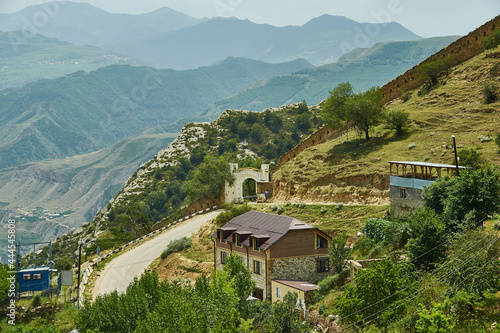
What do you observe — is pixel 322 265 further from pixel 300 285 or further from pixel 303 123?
pixel 303 123

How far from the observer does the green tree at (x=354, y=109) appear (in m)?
66.8

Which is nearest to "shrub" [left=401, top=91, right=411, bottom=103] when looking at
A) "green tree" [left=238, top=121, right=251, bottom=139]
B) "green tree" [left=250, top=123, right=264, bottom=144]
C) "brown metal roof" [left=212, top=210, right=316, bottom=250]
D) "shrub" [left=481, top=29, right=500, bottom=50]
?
"shrub" [left=481, top=29, right=500, bottom=50]

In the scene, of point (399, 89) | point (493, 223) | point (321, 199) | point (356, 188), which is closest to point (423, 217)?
point (493, 223)

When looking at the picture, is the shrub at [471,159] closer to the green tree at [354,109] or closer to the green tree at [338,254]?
the green tree at [338,254]

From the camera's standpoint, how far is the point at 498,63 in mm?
66938

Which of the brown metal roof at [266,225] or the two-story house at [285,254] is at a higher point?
the brown metal roof at [266,225]

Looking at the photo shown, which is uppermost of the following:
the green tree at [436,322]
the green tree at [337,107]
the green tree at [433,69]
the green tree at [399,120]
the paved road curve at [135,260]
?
the green tree at [433,69]

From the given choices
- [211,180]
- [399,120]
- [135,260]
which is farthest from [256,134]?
[135,260]

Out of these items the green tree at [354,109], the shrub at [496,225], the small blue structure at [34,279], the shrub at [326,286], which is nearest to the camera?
the shrub at [496,225]

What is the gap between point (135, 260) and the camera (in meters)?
64.9

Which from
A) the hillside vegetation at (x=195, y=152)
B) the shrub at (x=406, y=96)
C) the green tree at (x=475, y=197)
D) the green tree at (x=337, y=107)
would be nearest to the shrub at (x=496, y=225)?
the green tree at (x=475, y=197)

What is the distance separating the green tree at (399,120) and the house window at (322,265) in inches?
974

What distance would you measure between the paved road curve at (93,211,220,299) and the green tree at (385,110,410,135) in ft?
86.7

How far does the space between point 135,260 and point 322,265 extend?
2733cm
